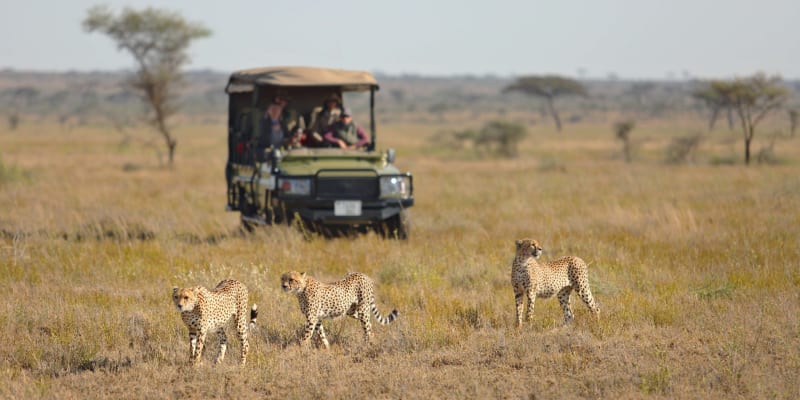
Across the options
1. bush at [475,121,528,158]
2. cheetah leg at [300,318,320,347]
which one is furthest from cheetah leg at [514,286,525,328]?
bush at [475,121,528,158]

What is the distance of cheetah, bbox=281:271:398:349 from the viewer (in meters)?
7.14

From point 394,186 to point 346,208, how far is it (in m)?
0.69

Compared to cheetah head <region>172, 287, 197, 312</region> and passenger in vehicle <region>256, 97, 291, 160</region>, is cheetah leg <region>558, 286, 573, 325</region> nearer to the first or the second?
cheetah head <region>172, 287, 197, 312</region>

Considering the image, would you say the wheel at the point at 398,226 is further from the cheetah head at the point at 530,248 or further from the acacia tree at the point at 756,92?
the acacia tree at the point at 756,92

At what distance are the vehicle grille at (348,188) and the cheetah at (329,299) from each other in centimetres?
456

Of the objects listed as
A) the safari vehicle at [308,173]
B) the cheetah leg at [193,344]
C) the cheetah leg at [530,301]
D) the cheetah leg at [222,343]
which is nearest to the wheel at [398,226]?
the safari vehicle at [308,173]

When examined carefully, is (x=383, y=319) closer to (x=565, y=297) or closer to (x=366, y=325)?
(x=366, y=325)

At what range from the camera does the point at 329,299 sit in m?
7.39

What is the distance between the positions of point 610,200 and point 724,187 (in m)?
3.33

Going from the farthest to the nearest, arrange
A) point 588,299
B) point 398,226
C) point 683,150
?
point 683,150 → point 398,226 → point 588,299

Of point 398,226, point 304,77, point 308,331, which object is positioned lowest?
point 398,226

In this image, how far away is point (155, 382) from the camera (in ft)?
22.0

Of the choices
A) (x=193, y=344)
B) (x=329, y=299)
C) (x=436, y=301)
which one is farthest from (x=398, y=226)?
(x=193, y=344)

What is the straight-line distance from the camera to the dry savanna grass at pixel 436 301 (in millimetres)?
6668
